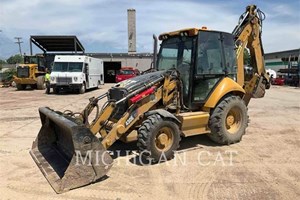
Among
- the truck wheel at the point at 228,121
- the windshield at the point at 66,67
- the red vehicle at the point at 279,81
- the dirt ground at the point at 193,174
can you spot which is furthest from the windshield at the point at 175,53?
the red vehicle at the point at 279,81

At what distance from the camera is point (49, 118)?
657 cm

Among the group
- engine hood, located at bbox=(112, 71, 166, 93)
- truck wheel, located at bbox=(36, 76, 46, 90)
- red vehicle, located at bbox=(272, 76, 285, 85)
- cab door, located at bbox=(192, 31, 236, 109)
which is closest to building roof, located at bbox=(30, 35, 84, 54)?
truck wheel, located at bbox=(36, 76, 46, 90)

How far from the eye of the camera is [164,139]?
6195mm

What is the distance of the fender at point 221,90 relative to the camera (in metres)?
7.15

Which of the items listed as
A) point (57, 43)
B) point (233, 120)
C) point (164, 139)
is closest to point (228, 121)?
point (233, 120)

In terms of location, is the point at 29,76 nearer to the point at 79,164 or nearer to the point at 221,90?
the point at 221,90

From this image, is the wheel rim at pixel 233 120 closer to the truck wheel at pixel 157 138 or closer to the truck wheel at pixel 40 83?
the truck wheel at pixel 157 138

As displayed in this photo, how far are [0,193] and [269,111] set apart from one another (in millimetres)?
10516

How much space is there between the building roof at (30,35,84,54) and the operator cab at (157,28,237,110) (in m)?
25.2

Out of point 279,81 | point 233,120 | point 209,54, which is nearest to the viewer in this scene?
point 209,54

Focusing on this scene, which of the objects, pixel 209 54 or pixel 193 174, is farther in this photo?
pixel 209 54

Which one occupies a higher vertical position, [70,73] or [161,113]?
[70,73]

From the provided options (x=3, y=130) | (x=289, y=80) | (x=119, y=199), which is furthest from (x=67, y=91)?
(x=289, y=80)

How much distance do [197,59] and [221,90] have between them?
2.97 feet
